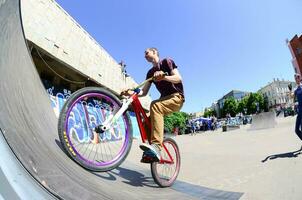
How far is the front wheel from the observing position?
3.25 meters

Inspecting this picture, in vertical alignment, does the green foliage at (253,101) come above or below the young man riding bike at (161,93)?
above

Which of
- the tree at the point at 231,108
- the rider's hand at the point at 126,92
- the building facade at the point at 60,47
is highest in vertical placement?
the tree at the point at 231,108

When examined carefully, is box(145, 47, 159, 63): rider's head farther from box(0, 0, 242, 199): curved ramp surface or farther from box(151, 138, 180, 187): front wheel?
box(0, 0, 242, 199): curved ramp surface

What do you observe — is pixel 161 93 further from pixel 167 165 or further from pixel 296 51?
pixel 296 51

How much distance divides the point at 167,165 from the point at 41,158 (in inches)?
83.0

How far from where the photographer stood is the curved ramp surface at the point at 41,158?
1.45 metres

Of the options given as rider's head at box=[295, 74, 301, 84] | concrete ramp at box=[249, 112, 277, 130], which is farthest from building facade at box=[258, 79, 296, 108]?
rider's head at box=[295, 74, 301, 84]

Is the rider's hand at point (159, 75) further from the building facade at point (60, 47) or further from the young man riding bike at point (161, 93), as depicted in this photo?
the building facade at point (60, 47)

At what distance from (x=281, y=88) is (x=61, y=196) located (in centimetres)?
14480

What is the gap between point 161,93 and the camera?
342 cm

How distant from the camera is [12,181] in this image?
1.09 meters

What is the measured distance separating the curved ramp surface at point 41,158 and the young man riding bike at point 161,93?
48cm

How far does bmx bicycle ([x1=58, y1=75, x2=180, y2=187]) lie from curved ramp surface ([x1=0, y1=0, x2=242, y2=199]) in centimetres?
13

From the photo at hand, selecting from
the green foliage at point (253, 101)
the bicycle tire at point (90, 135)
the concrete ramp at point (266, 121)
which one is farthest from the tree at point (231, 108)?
the bicycle tire at point (90, 135)
